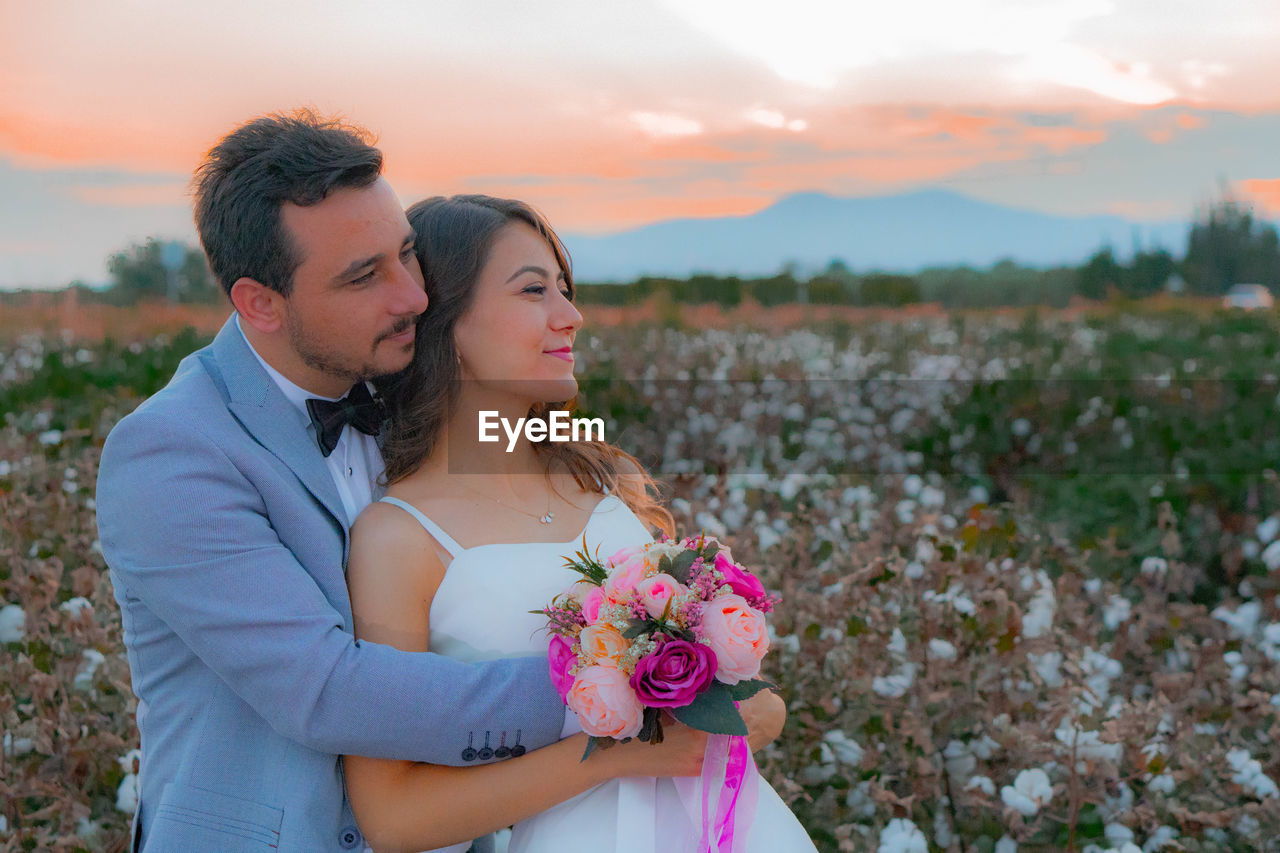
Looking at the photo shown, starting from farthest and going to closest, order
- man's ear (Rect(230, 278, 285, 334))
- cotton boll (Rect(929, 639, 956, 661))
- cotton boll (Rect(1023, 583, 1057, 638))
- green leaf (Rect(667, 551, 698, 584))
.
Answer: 1. cotton boll (Rect(1023, 583, 1057, 638))
2. cotton boll (Rect(929, 639, 956, 661))
3. man's ear (Rect(230, 278, 285, 334))
4. green leaf (Rect(667, 551, 698, 584))

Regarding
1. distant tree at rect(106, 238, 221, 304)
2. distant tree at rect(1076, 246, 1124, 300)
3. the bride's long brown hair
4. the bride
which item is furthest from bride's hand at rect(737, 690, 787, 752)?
distant tree at rect(1076, 246, 1124, 300)

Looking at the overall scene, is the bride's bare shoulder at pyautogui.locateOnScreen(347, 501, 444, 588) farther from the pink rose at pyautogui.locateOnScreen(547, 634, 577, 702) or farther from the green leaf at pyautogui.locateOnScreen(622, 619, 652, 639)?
the green leaf at pyautogui.locateOnScreen(622, 619, 652, 639)

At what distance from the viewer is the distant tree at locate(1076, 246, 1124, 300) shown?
17.0 m

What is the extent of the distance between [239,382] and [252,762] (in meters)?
0.78

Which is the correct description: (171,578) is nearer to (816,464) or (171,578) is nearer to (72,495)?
(72,495)

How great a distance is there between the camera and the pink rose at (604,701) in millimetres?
1926

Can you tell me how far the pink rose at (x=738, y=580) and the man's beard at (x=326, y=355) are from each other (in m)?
0.93

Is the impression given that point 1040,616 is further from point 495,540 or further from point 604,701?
point 604,701

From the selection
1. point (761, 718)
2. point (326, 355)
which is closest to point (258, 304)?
point (326, 355)

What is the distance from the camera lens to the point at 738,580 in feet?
6.62

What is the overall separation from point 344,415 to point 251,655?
687mm

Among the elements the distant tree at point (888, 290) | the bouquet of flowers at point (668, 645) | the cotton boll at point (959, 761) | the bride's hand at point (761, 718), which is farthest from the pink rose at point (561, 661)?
the distant tree at point (888, 290)

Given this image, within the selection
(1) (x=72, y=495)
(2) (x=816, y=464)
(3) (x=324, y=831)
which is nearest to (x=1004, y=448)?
(2) (x=816, y=464)

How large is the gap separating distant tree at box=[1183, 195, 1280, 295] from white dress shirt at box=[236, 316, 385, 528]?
17905mm
